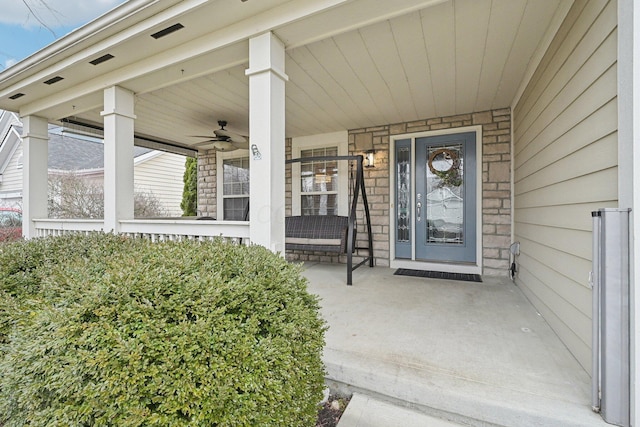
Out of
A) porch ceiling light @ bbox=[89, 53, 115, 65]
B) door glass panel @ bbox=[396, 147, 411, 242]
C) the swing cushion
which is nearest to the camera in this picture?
porch ceiling light @ bbox=[89, 53, 115, 65]

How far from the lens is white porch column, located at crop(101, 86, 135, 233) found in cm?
308

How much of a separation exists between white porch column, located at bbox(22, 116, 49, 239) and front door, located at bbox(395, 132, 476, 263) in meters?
5.17

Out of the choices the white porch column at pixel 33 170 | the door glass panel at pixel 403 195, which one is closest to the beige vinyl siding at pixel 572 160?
the door glass panel at pixel 403 195

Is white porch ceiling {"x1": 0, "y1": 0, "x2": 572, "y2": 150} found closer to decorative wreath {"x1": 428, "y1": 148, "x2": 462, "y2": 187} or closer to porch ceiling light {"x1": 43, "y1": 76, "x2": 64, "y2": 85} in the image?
porch ceiling light {"x1": 43, "y1": 76, "x2": 64, "y2": 85}

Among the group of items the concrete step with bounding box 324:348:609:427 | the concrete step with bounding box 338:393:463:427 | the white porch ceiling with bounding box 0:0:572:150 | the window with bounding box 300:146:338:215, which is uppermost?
the white porch ceiling with bounding box 0:0:572:150

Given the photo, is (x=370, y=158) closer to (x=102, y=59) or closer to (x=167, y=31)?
(x=167, y=31)

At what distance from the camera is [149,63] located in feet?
8.96

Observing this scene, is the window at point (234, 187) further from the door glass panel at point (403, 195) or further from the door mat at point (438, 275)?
the door mat at point (438, 275)

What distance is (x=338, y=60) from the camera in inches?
108

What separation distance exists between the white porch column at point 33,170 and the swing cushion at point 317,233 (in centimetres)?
351

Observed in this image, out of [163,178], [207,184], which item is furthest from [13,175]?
[207,184]

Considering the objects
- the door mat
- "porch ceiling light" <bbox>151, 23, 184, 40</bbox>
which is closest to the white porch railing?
"porch ceiling light" <bbox>151, 23, 184, 40</bbox>

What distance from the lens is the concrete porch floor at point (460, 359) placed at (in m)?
1.41

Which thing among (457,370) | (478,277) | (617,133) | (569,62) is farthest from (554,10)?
(478,277)
